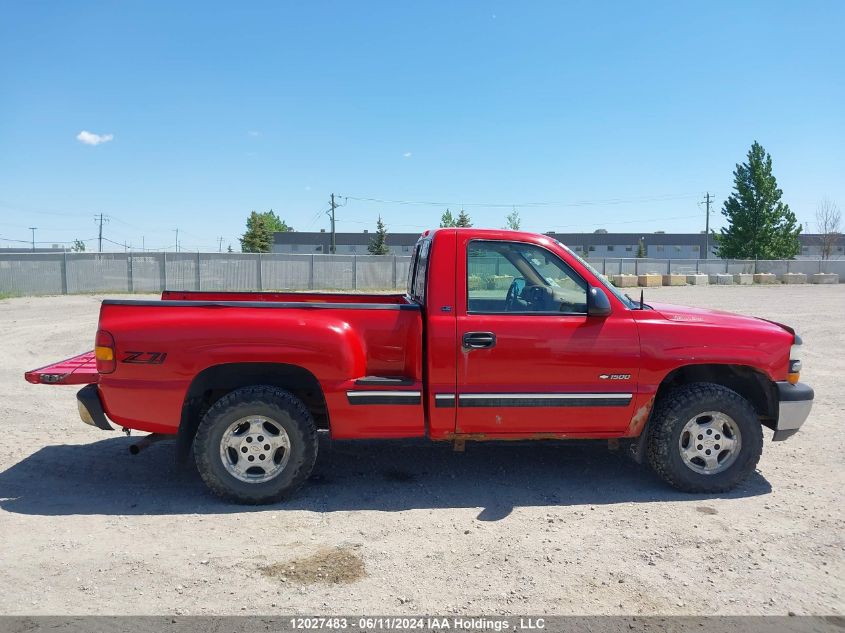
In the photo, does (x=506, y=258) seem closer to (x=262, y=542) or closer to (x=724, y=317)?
(x=724, y=317)

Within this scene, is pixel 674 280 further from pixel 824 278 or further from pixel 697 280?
pixel 824 278

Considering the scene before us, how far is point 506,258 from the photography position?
4785 mm

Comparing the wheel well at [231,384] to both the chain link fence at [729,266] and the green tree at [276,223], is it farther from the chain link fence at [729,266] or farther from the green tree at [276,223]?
the green tree at [276,223]

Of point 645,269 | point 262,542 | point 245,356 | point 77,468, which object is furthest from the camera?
point 645,269

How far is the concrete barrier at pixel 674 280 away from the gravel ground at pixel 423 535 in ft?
113

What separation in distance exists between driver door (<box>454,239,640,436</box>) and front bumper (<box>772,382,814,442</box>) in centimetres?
116

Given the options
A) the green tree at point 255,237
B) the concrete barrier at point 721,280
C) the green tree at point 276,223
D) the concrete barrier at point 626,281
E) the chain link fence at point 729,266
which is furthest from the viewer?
the green tree at point 276,223

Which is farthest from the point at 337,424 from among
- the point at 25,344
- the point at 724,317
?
the point at 25,344

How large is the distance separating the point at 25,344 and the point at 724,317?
11.9 metres

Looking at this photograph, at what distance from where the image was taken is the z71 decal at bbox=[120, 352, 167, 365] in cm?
432

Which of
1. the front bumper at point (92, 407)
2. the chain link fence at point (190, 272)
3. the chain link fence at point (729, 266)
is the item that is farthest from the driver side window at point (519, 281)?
the chain link fence at point (729, 266)

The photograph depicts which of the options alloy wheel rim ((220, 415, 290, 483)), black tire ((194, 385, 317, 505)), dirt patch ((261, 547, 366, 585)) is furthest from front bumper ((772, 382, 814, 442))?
alloy wheel rim ((220, 415, 290, 483))

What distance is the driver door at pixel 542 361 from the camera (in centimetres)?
Result: 445

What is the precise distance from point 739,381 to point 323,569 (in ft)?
11.4
